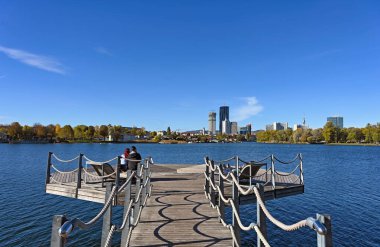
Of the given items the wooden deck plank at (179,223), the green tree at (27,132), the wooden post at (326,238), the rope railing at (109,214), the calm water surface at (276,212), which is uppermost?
the green tree at (27,132)

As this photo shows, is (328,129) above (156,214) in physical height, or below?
above

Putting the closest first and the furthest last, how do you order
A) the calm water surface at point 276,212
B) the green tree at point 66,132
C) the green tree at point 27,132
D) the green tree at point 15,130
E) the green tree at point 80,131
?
the calm water surface at point 276,212 → the green tree at point 15,130 → the green tree at point 27,132 → the green tree at point 66,132 → the green tree at point 80,131

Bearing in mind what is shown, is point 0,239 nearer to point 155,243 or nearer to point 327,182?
point 155,243

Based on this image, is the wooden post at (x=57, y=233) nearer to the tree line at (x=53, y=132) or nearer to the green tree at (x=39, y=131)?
the tree line at (x=53, y=132)

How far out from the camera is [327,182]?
28.1 metres

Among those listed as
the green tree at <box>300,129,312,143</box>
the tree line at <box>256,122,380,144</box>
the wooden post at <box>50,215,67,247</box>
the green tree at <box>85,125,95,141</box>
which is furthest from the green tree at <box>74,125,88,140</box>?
the wooden post at <box>50,215,67,247</box>

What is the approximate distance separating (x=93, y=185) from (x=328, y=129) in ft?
582

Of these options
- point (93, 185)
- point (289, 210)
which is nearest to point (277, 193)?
point (289, 210)

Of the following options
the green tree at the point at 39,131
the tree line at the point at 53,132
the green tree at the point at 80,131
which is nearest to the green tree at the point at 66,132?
the tree line at the point at 53,132

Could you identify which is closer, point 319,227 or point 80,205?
point 319,227

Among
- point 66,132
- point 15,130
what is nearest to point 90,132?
point 66,132

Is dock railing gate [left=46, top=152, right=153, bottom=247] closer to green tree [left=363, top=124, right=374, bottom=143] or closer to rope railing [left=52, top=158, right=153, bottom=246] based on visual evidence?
rope railing [left=52, top=158, right=153, bottom=246]

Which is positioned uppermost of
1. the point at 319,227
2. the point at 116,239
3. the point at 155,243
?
the point at 319,227

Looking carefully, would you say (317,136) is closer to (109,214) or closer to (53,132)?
(53,132)
